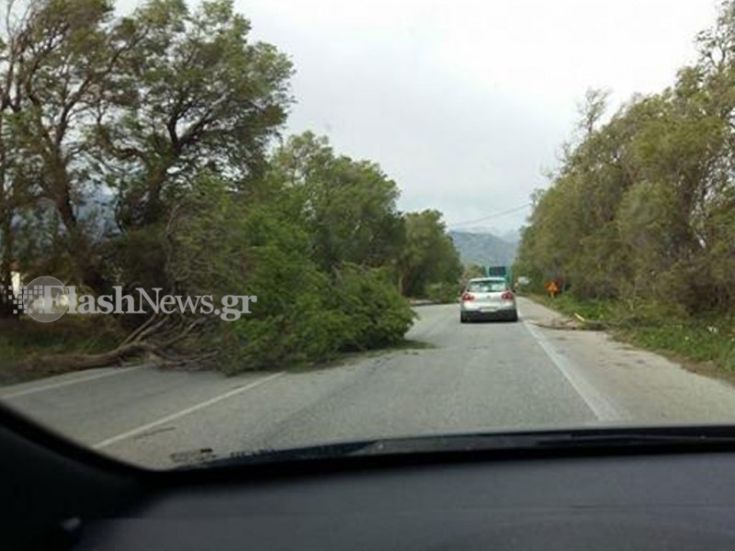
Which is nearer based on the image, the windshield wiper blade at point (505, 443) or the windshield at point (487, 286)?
the windshield wiper blade at point (505, 443)

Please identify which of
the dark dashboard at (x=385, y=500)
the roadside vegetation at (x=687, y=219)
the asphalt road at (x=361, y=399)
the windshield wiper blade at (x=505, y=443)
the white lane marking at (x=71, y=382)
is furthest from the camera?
the roadside vegetation at (x=687, y=219)

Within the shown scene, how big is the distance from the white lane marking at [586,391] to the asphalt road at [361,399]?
2 centimetres

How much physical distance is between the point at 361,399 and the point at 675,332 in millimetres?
11811

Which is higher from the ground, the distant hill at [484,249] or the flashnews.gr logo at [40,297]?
the distant hill at [484,249]

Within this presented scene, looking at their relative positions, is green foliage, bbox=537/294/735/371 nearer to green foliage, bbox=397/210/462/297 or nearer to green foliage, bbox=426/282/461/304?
green foliage, bbox=426/282/461/304

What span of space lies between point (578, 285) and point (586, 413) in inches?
1401

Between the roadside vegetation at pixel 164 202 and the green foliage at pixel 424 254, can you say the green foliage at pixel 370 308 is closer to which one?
the roadside vegetation at pixel 164 202

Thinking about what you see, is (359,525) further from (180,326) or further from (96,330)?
(96,330)

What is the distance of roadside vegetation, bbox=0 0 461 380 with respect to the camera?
1666 centimetres

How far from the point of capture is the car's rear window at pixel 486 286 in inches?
1235

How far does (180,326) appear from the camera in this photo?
16891 millimetres

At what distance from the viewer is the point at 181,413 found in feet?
35.1

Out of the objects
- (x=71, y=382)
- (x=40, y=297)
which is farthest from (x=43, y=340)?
(x=71, y=382)

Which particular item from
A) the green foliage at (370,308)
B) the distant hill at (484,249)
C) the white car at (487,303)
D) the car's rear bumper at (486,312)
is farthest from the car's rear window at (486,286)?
the distant hill at (484,249)
